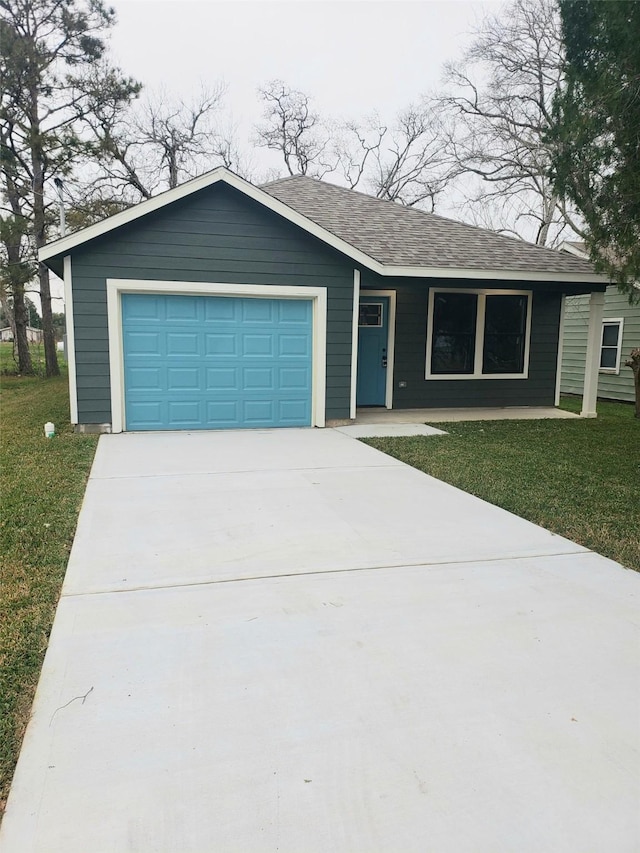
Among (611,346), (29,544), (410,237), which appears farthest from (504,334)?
(29,544)

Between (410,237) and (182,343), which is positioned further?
(410,237)

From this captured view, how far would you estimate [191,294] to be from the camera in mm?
8781

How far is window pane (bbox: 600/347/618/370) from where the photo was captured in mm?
14952

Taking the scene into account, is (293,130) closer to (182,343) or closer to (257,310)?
(257,310)

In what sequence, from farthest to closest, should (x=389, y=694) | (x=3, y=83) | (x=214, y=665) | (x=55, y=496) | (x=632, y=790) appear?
(x=3, y=83) < (x=55, y=496) < (x=214, y=665) < (x=389, y=694) < (x=632, y=790)

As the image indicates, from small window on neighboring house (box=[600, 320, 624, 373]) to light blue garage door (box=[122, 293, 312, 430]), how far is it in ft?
29.7

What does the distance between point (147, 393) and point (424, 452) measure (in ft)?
13.6

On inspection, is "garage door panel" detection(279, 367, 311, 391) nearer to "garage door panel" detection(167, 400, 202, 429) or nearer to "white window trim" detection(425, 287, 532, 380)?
"garage door panel" detection(167, 400, 202, 429)

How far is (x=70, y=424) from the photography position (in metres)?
9.38

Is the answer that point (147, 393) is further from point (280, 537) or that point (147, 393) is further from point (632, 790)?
point (632, 790)

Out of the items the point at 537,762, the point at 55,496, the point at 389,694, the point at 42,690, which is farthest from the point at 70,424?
the point at 537,762

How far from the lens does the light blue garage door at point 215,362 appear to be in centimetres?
876

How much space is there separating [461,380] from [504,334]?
1.28 metres

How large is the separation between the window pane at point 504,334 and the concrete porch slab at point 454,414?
87 centimetres
